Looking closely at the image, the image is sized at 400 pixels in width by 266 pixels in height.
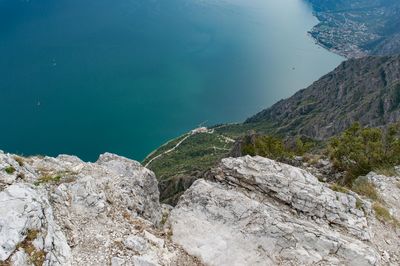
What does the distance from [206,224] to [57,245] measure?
7.77 m

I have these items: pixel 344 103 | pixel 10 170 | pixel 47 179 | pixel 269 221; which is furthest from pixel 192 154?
pixel 10 170

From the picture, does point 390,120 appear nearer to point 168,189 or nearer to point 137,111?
point 168,189

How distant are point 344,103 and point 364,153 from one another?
142 m

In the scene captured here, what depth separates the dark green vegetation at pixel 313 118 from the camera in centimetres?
12219

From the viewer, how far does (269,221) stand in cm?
1978

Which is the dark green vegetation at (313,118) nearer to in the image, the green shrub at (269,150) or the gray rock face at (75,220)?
the green shrub at (269,150)

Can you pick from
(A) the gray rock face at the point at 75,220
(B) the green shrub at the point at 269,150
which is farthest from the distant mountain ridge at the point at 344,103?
(A) the gray rock face at the point at 75,220

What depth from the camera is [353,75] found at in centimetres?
18388

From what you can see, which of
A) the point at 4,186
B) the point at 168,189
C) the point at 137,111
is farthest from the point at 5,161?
the point at 137,111

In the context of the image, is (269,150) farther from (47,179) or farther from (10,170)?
(10,170)

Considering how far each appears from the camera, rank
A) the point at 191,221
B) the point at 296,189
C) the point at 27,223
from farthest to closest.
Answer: the point at 296,189 → the point at 191,221 → the point at 27,223

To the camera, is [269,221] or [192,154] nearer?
[269,221]

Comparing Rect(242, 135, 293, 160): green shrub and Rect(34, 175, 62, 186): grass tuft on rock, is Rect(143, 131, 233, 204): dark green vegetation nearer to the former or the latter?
Rect(242, 135, 293, 160): green shrub

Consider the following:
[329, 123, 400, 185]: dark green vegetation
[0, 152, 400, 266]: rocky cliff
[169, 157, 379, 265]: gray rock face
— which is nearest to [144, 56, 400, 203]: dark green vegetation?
[329, 123, 400, 185]: dark green vegetation
